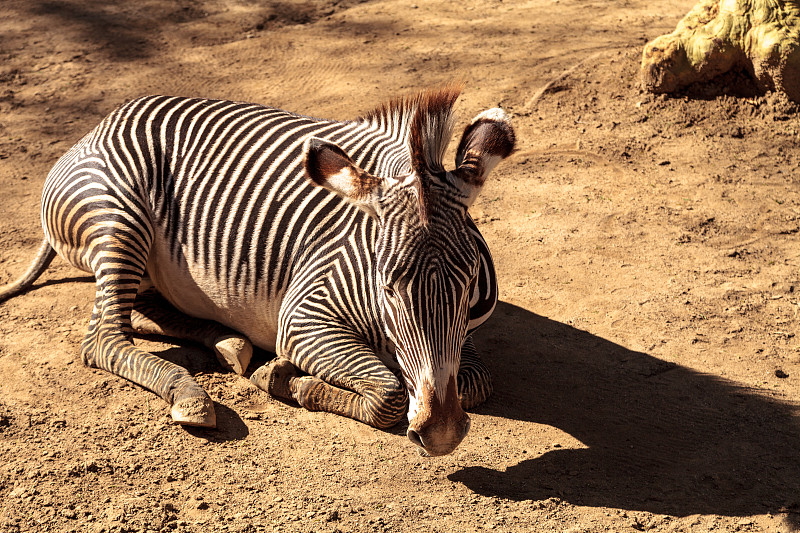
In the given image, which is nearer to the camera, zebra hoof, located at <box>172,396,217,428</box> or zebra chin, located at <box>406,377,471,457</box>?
zebra chin, located at <box>406,377,471,457</box>

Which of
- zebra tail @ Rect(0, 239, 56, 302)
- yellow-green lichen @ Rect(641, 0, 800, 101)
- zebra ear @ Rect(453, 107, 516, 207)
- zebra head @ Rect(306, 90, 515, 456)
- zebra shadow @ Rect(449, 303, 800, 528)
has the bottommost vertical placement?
zebra shadow @ Rect(449, 303, 800, 528)

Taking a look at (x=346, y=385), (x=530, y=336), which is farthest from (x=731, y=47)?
(x=346, y=385)

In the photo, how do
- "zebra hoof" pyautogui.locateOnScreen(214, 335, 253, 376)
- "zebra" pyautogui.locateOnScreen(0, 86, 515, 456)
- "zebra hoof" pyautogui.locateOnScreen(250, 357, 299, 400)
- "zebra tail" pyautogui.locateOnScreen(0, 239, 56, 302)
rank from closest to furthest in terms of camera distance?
1. "zebra" pyautogui.locateOnScreen(0, 86, 515, 456)
2. "zebra hoof" pyautogui.locateOnScreen(250, 357, 299, 400)
3. "zebra hoof" pyautogui.locateOnScreen(214, 335, 253, 376)
4. "zebra tail" pyautogui.locateOnScreen(0, 239, 56, 302)

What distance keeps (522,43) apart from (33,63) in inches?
236

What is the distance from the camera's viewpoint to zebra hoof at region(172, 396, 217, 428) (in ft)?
14.0

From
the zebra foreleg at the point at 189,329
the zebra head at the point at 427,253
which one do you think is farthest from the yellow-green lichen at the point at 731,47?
the zebra foreleg at the point at 189,329

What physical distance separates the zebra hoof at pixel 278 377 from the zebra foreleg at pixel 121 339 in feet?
1.20

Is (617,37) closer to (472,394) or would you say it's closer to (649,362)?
(649,362)

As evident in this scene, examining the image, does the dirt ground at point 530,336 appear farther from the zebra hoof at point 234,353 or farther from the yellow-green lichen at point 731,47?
the yellow-green lichen at point 731,47

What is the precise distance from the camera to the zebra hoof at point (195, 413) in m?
4.27

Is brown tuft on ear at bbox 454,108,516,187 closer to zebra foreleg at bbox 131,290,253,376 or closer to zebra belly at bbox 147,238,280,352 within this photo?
zebra belly at bbox 147,238,280,352

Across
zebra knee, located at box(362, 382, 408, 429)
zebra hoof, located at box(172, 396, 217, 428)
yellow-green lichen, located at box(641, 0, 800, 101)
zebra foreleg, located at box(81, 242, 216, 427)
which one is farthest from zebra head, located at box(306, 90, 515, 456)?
yellow-green lichen, located at box(641, 0, 800, 101)

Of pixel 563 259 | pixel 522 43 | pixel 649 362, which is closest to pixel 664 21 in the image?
pixel 522 43

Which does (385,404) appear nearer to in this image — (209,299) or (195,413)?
(195,413)
